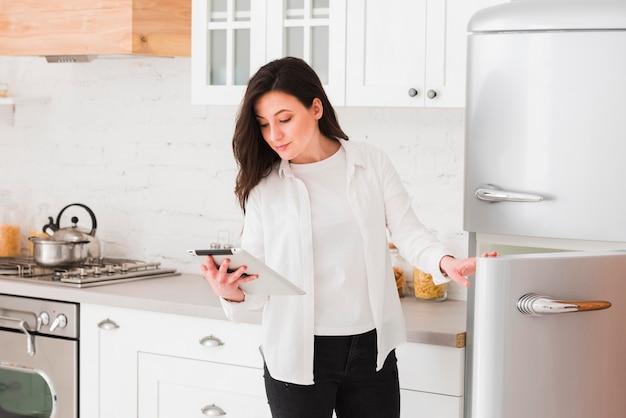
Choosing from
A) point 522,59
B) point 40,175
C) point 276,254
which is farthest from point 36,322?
point 522,59

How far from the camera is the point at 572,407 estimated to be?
2178 millimetres

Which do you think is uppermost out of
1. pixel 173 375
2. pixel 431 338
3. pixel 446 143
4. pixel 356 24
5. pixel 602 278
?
pixel 356 24

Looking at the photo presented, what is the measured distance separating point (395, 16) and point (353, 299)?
0.92 m

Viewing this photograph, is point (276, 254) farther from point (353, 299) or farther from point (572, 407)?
point (572, 407)

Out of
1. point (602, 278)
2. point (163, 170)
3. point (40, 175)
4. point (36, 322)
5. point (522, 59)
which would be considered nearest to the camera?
point (602, 278)

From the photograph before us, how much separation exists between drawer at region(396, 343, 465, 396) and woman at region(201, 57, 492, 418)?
23cm

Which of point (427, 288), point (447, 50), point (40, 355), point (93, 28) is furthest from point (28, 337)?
point (447, 50)

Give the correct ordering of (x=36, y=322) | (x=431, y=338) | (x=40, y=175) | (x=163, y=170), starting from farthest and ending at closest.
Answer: (x=40, y=175), (x=163, y=170), (x=36, y=322), (x=431, y=338)

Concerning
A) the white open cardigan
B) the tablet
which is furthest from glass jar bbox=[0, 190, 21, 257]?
the tablet

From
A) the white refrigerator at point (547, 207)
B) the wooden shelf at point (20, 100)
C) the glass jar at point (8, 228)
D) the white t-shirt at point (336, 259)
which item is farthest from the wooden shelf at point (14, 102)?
the white refrigerator at point (547, 207)

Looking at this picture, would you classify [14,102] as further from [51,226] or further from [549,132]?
[549,132]

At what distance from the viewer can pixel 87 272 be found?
3.58m

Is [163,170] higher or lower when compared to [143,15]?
lower

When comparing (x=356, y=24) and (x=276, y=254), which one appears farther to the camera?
(x=356, y=24)
